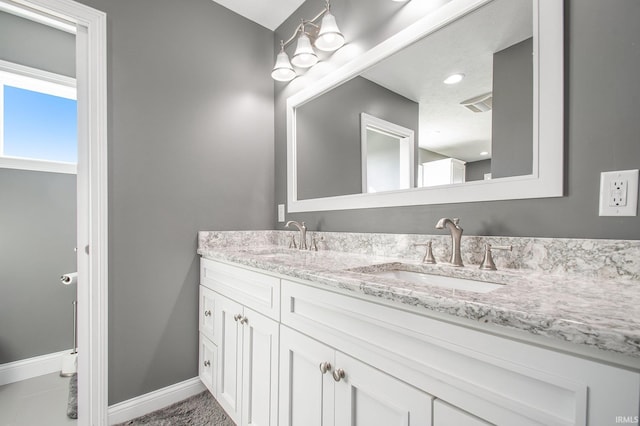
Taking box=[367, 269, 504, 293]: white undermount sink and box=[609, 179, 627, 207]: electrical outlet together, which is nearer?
box=[609, 179, 627, 207]: electrical outlet

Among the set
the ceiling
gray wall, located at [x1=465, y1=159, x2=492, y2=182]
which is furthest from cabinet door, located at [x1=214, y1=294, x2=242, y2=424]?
the ceiling

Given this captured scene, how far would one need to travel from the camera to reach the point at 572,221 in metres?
0.86

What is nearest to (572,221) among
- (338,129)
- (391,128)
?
(391,128)

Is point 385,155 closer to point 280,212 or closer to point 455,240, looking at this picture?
point 455,240

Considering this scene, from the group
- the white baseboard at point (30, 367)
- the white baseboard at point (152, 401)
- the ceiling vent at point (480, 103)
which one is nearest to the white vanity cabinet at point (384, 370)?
the white baseboard at point (152, 401)

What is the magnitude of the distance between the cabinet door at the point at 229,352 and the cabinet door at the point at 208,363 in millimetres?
75

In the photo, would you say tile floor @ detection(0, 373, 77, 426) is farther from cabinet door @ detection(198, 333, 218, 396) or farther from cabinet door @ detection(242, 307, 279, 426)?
cabinet door @ detection(242, 307, 279, 426)

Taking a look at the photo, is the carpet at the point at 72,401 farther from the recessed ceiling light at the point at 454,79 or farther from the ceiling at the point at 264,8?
the ceiling at the point at 264,8

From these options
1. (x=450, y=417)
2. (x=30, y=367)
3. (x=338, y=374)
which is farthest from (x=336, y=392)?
(x=30, y=367)

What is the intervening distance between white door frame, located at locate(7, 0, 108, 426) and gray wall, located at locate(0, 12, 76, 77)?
965 millimetres

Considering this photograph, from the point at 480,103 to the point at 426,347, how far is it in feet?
2.95

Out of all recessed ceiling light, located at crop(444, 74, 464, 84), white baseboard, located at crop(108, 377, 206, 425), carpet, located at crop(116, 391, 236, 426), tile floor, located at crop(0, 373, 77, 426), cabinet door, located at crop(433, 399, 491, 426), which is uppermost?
recessed ceiling light, located at crop(444, 74, 464, 84)

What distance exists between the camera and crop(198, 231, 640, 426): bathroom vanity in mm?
438

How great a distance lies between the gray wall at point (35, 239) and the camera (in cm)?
196
